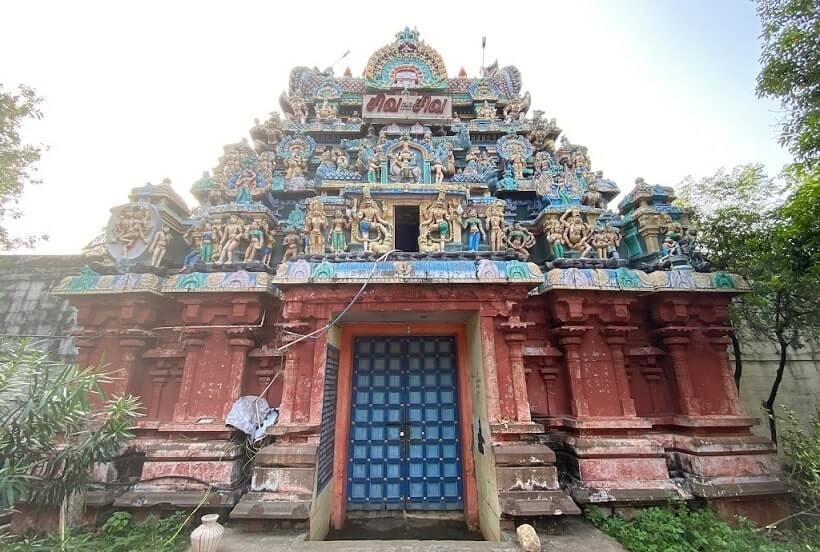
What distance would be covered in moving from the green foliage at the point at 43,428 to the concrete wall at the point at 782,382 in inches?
500

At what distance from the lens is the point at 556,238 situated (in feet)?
23.5

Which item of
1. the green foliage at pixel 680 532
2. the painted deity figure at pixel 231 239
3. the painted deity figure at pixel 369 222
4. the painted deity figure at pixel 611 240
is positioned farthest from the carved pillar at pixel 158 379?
the painted deity figure at pixel 611 240

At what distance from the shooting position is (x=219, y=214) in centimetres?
727

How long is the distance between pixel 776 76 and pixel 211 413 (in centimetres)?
1329

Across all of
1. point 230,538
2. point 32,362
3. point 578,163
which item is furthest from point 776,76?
point 32,362

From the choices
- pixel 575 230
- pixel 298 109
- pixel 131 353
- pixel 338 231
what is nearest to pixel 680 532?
pixel 575 230

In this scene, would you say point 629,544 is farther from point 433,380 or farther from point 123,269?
point 123,269

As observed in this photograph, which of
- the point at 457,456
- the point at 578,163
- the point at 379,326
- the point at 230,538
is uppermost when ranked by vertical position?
the point at 578,163

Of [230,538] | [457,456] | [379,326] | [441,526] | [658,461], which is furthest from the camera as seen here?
[379,326]

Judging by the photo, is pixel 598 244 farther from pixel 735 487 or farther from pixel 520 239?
pixel 735 487

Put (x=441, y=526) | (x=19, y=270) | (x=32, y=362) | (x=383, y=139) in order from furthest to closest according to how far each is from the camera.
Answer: (x=19, y=270)
(x=383, y=139)
(x=441, y=526)
(x=32, y=362)

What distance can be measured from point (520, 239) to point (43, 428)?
8174 mm

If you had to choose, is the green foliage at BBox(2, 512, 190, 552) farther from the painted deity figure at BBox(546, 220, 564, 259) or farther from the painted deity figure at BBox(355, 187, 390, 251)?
the painted deity figure at BBox(546, 220, 564, 259)

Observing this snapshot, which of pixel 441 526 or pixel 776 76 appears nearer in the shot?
pixel 441 526
